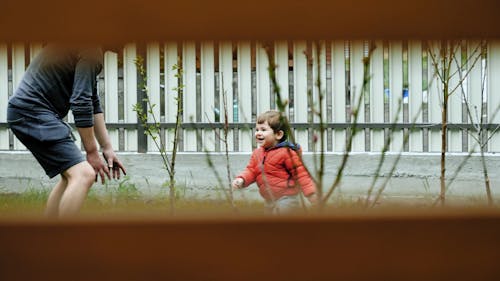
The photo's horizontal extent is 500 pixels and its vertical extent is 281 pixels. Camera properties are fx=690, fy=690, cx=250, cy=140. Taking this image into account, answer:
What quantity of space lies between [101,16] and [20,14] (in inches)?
1.9

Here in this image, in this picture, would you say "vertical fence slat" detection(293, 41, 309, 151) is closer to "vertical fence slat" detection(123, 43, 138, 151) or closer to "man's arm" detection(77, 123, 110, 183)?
"vertical fence slat" detection(123, 43, 138, 151)

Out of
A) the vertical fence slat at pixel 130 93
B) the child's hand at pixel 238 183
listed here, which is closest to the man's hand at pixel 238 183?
the child's hand at pixel 238 183

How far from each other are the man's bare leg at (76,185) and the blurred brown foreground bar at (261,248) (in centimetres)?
202

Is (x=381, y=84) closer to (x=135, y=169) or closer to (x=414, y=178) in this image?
(x=414, y=178)

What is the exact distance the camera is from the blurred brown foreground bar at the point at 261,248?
1.28ft

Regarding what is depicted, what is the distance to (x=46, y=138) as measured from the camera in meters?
2.59

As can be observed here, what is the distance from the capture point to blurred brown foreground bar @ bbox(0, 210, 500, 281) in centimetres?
39

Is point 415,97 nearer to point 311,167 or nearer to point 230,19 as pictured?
point 311,167

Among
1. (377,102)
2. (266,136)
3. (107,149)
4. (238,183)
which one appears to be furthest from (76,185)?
(377,102)

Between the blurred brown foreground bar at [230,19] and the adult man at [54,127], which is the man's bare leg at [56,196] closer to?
the adult man at [54,127]

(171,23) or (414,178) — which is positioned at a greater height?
(171,23)

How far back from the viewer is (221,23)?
39 cm

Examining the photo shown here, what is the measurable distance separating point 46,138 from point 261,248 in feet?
7.62

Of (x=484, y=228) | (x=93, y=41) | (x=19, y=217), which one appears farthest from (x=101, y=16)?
(x=484, y=228)
